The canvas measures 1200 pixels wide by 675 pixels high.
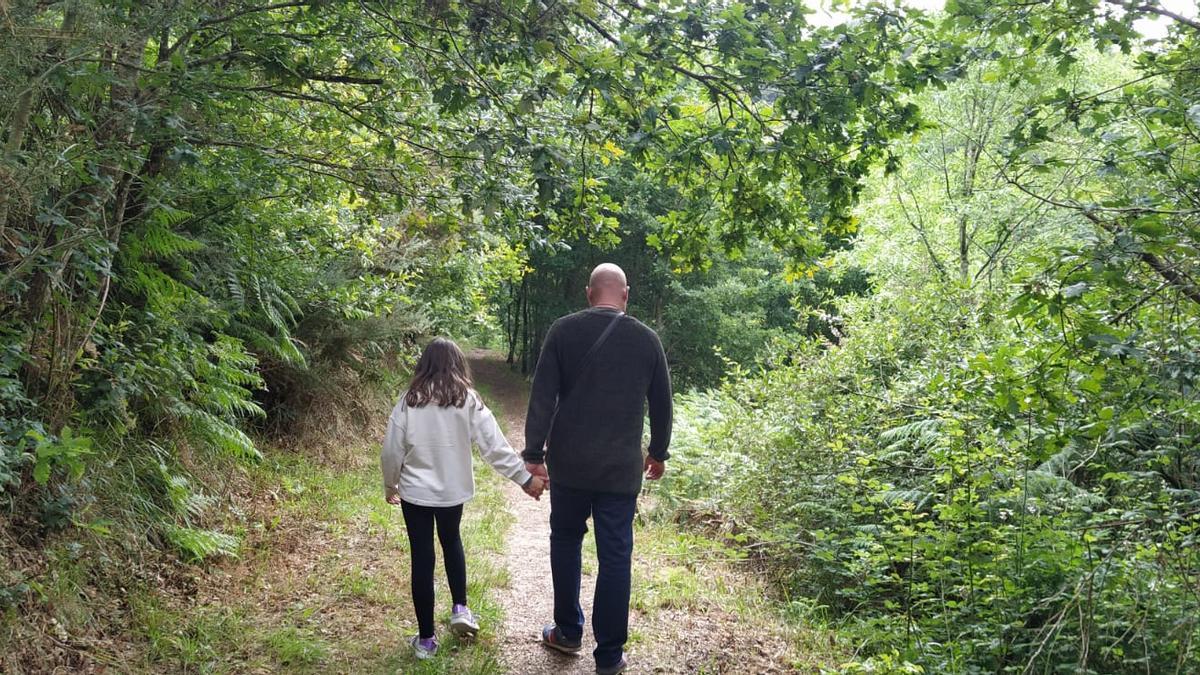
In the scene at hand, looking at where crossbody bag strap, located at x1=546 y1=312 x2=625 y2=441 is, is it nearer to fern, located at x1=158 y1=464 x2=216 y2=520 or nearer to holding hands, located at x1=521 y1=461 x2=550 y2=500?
holding hands, located at x1=521 y1=461 x2=550 y2=500

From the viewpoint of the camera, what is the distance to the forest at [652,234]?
3.66m

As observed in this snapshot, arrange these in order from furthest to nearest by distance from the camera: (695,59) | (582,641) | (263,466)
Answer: (263,466), (582,641), (695,59)

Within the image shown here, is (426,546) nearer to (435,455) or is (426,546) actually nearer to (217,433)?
(435,455)

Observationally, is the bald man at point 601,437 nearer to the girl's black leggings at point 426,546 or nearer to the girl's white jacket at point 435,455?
the girl's white jacket at point 435,455

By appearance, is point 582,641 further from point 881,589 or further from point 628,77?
point 628,77

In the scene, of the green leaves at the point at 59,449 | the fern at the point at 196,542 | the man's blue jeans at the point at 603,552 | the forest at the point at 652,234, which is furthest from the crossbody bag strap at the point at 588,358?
the fern at the point at 196,542

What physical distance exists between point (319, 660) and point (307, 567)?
1.76 m

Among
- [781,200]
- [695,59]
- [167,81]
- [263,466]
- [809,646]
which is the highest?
[695,59]

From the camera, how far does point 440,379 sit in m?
4.71

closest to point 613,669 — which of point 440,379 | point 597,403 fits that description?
point 597,403

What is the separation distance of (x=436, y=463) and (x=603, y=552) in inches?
42.6

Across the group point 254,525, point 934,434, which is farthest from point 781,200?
point 254,525

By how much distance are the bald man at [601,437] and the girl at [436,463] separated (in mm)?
260

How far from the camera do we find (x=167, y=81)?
3920mm
